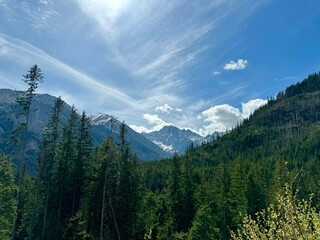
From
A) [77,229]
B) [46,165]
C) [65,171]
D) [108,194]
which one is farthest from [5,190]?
[65,171]

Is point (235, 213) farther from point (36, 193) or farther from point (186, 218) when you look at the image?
point (36, 193)

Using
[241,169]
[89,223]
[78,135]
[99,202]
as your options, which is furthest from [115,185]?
[241,169]

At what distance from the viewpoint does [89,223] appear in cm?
4594

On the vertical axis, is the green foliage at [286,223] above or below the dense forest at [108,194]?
below

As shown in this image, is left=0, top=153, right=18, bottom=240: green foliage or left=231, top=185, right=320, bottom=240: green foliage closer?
left=231, top=185, right=320, bottom=240: green foliage

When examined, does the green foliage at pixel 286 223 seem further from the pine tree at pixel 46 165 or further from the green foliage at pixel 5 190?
the pine tree at pixel 46 165

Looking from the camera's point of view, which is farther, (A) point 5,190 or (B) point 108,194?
(B) point 108,194

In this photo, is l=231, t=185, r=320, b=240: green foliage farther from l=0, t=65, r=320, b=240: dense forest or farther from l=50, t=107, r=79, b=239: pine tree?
l=50, t=107, r=79, b=239: pine tree

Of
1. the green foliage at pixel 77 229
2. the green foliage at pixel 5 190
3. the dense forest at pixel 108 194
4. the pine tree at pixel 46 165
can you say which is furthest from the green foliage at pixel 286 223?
the pine tree at pixel 46 165

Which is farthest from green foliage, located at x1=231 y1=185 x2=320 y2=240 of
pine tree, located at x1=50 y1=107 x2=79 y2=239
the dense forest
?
pine tree, located at x1=50 y1=107 x2=79 y2=239

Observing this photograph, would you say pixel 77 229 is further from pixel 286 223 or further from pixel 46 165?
pixel 286 223

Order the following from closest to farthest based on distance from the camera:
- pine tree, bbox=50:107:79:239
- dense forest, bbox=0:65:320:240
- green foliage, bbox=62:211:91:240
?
green foliage, bbox=62:211:91:240, dense forest, bbox=0:65:320:240, pine tree, bbox=50:107:79:239

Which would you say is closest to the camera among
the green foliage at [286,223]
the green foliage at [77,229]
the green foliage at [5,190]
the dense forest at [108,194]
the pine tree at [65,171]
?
the green foliage at [286,223]

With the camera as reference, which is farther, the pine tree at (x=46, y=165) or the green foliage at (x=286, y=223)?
the pine tree at (x=46, y=165)
